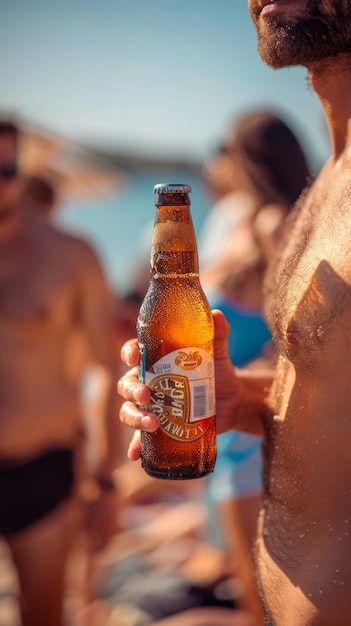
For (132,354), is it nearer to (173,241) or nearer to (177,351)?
(177,351)

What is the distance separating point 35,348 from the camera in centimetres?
368

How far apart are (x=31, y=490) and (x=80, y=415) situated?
0.60m

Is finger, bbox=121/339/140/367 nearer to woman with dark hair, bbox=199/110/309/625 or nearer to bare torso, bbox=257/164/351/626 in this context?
bare torso, bbox=257/164/351/626

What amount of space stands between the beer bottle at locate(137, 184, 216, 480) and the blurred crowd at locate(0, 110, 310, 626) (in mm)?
1472

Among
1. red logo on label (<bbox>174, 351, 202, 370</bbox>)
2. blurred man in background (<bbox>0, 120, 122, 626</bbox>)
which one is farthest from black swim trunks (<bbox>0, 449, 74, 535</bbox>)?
red logo on label (<bbox>174, 351, 202, 370</bbox>)

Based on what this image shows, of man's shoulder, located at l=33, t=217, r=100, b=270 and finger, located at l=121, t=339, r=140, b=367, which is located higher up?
finger, located at l=121, t=339, r=140, b=367

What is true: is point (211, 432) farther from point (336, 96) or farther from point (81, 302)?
point (81, 302)

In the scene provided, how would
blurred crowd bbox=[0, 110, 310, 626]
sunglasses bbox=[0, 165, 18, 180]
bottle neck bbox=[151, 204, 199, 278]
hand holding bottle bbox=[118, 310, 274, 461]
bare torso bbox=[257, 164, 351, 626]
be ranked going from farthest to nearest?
1. sunglasses bbox=[0, 165, 18, 180]
2. blurred crowd bbox=[0, 110, 310, 626]
3. hand holding bottle bbox=[118, 310, 274, 461]
4. bottle neck bbox=[151, 204, 199, 278]
5. bare torso bbox=[257, 164, 351, 626]

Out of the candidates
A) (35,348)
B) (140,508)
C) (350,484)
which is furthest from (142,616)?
(350,484)

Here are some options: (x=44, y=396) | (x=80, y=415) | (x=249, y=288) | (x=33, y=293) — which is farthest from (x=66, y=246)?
(x=249, y=288)

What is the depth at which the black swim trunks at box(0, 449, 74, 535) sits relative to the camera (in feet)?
11.5

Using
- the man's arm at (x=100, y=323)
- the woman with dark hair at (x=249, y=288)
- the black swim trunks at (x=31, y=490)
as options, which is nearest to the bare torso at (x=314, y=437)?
the woman with dark hair at (x=249, y=288)

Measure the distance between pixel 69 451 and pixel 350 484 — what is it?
243 centimetres

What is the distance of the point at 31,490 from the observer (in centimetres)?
353
